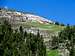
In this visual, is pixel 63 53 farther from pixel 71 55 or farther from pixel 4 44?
pixel 4 44

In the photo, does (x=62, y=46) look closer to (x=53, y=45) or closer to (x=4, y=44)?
(x=53, y=45)

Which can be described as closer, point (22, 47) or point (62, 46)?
point (22, 47)

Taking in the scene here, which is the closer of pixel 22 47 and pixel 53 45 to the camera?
pixel 22 47

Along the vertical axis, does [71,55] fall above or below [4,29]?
below

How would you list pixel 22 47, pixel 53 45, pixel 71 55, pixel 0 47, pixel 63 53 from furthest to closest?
pixel 53 45
pixel 63 53
pixel 71 55
pixel 22 47
pixel 0 47

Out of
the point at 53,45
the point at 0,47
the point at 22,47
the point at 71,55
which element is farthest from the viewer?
the point at 53,45

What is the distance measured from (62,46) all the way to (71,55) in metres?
33.8

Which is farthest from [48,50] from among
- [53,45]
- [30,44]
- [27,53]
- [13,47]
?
[13,47]

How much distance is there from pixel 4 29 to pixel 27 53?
18.5 m

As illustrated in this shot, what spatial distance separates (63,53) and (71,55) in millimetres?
22242

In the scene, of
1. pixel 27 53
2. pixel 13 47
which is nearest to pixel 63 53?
pixel 27 53

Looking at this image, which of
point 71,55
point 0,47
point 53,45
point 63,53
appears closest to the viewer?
point 0,47

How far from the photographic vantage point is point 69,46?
616 feet

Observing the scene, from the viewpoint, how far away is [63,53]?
185 metres
